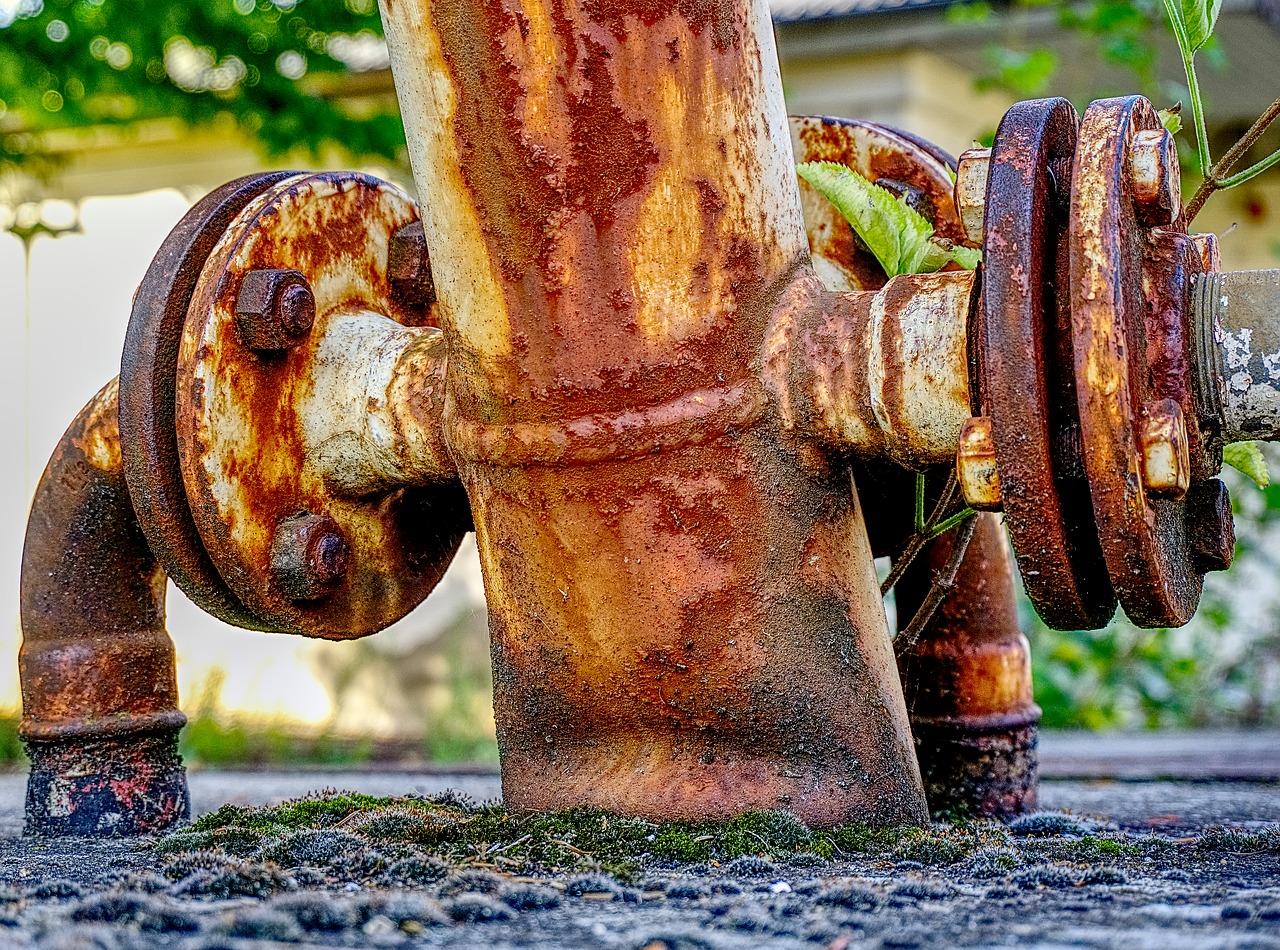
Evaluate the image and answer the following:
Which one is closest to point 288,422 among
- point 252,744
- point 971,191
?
point 971,191

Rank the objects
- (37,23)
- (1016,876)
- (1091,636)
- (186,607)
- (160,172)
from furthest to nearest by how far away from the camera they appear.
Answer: (160,172)
(186,607)
(1091,636)
(37,23)
(1016,876)

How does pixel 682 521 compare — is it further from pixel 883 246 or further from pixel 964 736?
pixel 964 736

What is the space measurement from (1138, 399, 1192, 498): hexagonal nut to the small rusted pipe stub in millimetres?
117

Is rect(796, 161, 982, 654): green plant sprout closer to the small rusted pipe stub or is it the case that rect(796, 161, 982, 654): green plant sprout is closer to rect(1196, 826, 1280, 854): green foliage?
the small rusted pipe stub

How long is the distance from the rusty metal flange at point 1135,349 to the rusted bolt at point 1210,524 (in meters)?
0.05

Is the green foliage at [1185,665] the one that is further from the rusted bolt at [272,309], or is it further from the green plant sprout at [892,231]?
the rusted bolt at [272,309]

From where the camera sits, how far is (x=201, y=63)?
550cm

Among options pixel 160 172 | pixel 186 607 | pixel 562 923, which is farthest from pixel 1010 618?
pixel 160 172

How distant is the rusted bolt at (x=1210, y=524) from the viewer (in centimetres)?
147

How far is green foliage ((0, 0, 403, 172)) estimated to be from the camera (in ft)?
16.6

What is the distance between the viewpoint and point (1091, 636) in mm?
5559

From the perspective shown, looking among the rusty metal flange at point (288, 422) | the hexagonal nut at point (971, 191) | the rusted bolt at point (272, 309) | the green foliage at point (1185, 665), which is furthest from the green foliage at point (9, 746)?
the hexagonal nut at point (971, 191)

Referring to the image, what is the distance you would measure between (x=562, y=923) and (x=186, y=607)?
211 inches

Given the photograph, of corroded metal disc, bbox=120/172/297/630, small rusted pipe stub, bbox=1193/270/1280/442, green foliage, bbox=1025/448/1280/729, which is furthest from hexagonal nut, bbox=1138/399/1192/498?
green foliage, bbox=1025/448/1280/729
